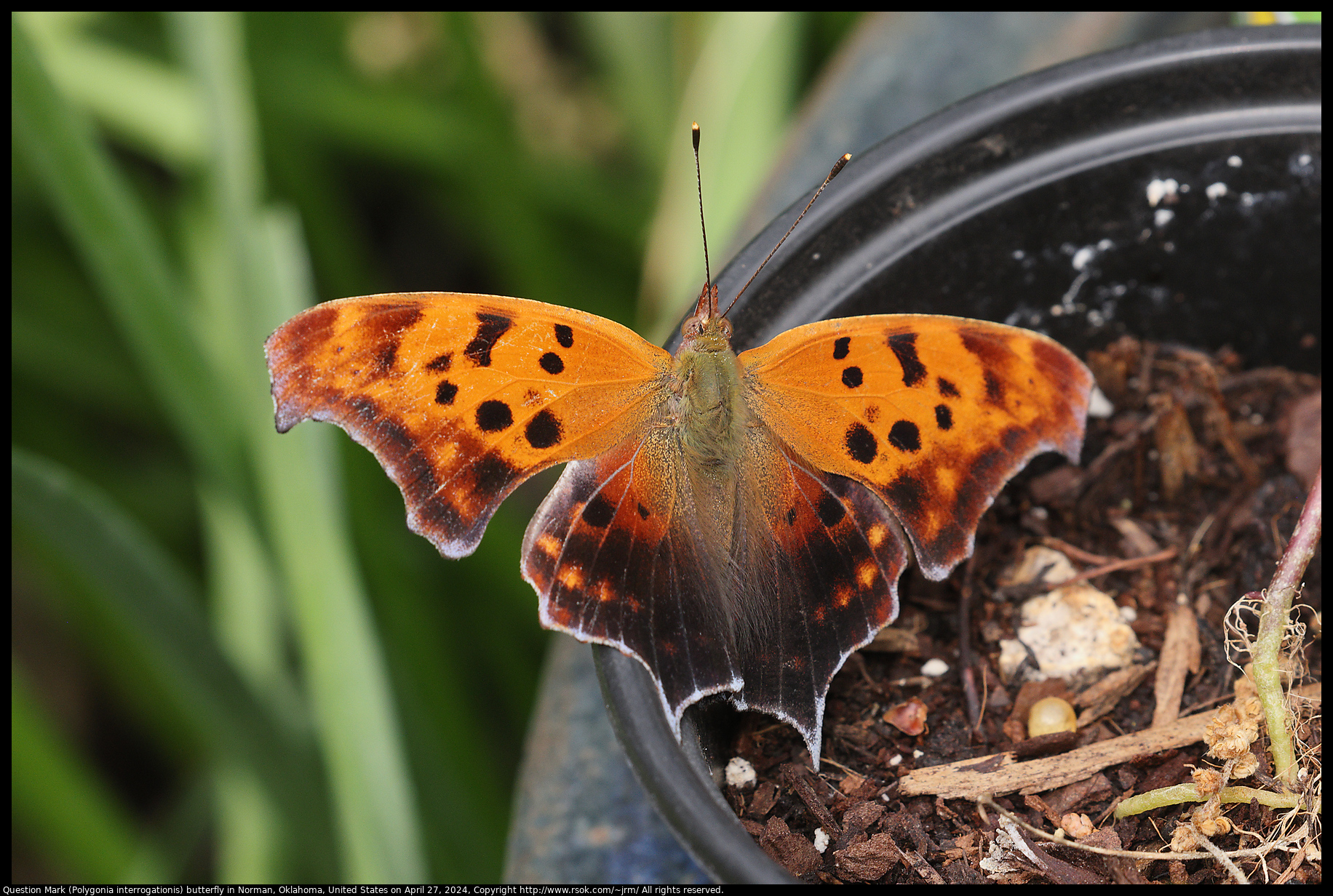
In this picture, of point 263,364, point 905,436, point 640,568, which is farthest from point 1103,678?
point 263,364

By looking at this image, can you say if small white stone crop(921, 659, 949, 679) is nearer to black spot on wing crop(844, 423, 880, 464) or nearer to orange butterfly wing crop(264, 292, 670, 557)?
black spot on wing crop(844, 423, 880, 464)

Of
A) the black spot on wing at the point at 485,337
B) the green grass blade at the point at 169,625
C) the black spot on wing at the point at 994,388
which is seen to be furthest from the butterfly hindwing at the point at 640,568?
the green grass blade at the point at 169,625

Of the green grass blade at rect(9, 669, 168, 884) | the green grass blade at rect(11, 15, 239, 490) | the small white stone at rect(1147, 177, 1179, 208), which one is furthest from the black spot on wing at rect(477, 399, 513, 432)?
the green grass blade at rect(9, 669, 168, 884)

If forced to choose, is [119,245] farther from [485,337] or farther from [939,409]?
[939,409]

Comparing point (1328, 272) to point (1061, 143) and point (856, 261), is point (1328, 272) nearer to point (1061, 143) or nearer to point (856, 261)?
point (1061, 143)

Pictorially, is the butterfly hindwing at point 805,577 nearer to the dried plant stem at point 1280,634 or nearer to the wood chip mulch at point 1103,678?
the wood chip mulch at point 1103,678

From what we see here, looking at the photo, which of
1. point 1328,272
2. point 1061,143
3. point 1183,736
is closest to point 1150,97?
point 1061,143
